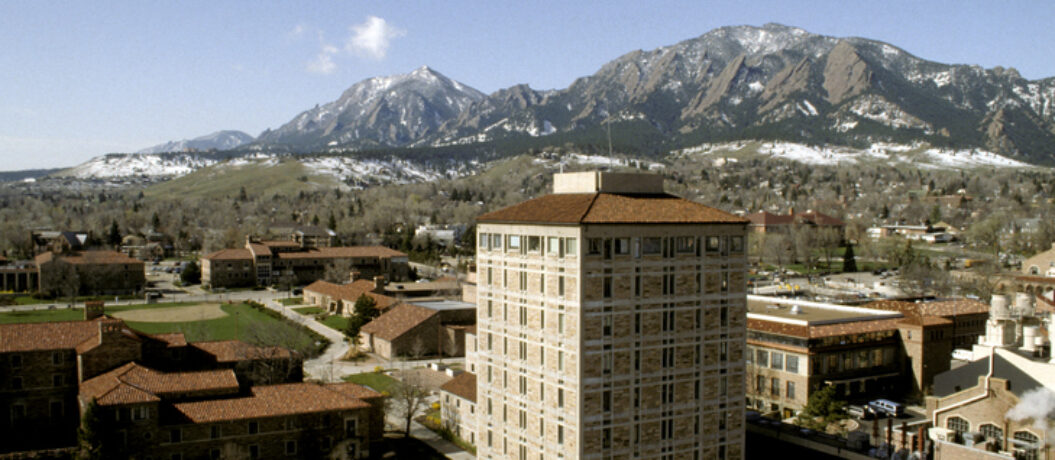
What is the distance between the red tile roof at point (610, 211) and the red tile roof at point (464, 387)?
14.2 m

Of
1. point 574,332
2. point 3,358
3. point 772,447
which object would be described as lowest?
point 772,447

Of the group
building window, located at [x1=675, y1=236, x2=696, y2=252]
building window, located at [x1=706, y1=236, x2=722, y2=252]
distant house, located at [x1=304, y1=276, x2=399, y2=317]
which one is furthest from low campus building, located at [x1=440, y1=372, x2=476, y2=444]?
distant house, located at [x1=304, y1=276, x2=399, y2=317]

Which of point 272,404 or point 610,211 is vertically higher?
point 610,211

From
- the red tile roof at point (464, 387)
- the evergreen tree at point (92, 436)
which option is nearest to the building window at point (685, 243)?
the red tile roof at point (464, 387)

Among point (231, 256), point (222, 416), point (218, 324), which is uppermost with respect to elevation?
point (231, 256)

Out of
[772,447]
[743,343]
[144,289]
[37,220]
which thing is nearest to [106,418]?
[743,343]

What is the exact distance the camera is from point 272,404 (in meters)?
40.3

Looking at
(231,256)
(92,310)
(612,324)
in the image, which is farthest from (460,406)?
(231,256)

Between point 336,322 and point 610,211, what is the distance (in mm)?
57148

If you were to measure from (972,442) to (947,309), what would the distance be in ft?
86.7

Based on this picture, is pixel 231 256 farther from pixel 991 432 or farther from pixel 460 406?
pixel 991 432

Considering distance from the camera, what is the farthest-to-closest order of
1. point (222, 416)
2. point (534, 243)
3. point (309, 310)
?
point (309, 310)
point (222, 416)
point (534, 243)

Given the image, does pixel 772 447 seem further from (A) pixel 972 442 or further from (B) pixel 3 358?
(B) pixel 3 358

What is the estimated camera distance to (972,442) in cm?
3553
